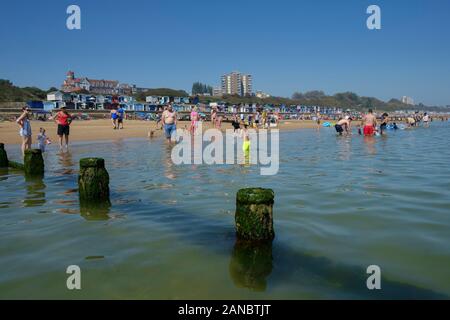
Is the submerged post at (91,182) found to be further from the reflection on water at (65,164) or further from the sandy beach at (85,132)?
the sandy beach at (85,132)

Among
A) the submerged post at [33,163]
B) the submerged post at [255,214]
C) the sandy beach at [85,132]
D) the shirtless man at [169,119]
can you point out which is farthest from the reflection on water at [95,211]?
the sandy beach at [85,132]

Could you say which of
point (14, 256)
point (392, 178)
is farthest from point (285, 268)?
point (392, 178)

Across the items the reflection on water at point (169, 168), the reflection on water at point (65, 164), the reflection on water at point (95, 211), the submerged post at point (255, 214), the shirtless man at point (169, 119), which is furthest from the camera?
the shirtless man at point (169, 119)

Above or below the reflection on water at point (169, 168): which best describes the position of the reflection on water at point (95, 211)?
below

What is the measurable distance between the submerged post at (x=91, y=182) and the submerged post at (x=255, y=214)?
3.13m

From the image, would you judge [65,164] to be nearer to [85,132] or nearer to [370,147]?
[370,147]

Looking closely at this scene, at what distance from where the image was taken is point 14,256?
4188 mm

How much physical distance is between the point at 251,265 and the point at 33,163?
7.55m

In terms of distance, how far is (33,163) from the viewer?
945cm

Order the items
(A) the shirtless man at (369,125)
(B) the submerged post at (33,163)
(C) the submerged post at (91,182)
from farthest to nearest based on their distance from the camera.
→ 1. (A) the shirtless man at (369,125)
2. (B) the submerged post at (33,163)
3. (C) the submerged post at (91,182)

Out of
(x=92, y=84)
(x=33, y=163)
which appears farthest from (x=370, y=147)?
(x=92, y=84)

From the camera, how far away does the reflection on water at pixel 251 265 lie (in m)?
3.53
